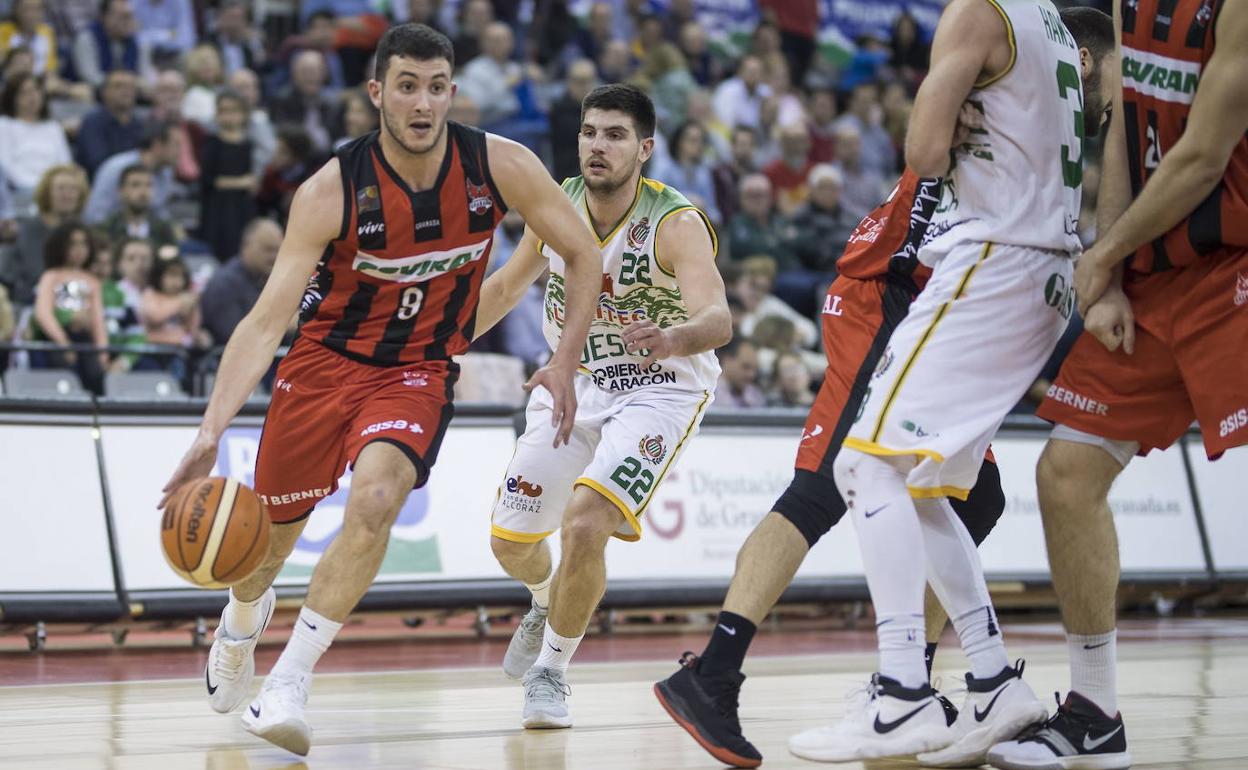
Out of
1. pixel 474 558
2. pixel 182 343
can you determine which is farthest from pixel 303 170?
pixel 474 558

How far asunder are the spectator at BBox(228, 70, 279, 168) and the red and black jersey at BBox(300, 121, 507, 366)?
8.68 meters

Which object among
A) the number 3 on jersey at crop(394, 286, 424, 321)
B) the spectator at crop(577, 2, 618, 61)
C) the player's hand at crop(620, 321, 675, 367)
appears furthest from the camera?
the spectator at crop(577, 2, 618, 61)

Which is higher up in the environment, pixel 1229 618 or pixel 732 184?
pixel 732 184

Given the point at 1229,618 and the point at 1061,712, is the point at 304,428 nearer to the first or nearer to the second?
the point at 1061,712

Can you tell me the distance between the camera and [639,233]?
646 cm

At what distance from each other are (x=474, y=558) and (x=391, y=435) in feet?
15.3

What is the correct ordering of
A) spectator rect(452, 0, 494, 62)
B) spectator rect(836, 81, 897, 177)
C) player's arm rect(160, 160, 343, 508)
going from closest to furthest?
1. player's arm rect(160, 160, 343, 508)
2. spectator rect(452, 0, 494, 62)
3. spectator rect(836, 81, 897, 177)

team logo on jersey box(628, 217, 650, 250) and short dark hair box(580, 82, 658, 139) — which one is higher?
short dark hair box(580, 82, 658, 139)

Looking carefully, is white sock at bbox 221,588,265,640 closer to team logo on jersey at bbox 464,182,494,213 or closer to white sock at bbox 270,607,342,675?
white sock at bbox 270,607,342,675

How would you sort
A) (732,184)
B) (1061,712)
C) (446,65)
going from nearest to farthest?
(1061,712) → (446,65) → (732,184)

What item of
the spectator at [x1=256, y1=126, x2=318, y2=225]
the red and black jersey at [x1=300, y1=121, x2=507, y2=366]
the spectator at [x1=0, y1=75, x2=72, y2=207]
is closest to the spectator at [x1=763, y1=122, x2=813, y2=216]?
the spectator at [x1=256, y1=126, x2=318, y2=225]

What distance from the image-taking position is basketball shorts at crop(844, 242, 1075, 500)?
14.9 ft

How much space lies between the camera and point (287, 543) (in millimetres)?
6285

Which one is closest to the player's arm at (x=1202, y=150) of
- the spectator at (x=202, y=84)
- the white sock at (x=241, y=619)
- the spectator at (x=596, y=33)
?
the white sock at (x=241, y=619)
